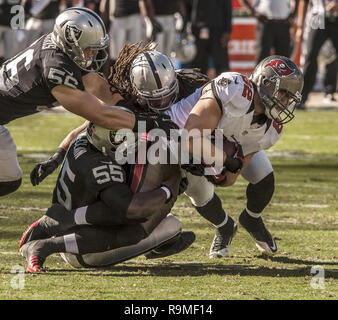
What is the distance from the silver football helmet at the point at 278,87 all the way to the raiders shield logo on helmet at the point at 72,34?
1.00 metres

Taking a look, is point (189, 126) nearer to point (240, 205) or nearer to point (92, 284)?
point (92, 284)

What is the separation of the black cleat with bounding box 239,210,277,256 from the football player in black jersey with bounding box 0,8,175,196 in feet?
3.14

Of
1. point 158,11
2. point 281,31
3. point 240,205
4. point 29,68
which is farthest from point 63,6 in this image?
point 29,68

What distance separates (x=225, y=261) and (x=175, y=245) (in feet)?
1.06

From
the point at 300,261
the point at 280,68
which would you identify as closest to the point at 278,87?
Answer: the point at 280,68

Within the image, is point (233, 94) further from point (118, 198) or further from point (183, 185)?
point (118, 198)

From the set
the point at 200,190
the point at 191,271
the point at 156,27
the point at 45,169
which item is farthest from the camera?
the point at 156,27

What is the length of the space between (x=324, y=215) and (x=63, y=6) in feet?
26.7

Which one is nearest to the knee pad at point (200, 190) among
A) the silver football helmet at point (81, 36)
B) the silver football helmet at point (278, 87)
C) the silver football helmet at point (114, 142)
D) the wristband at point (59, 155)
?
the silver football helmet at point (114, 142)

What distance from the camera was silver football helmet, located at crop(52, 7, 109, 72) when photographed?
5082 mm

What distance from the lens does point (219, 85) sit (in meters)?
5.02

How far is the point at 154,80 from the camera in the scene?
4.98 m

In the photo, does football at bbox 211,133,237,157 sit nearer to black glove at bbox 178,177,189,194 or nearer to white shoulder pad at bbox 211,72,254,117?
white shoulder pad at bbox 211,72,254,117

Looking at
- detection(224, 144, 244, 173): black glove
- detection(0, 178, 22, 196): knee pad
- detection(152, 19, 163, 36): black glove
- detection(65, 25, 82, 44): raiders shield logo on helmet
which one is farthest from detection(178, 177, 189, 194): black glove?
detection(152, 19, 163, 36): black glove
